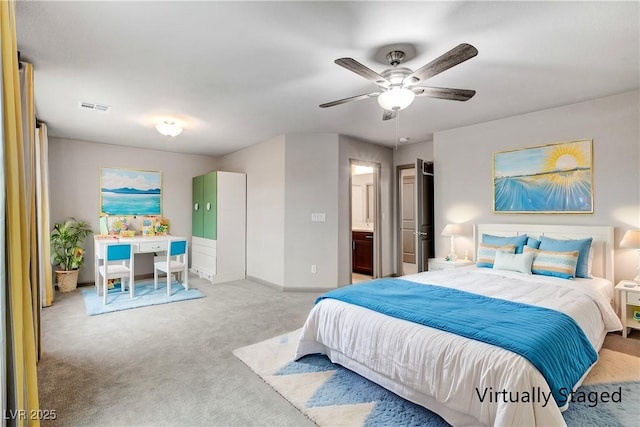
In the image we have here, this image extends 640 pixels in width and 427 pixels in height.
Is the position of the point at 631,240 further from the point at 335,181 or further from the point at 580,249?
the point at 335,181

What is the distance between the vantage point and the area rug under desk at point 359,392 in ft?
6.40

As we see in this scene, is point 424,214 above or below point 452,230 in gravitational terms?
above

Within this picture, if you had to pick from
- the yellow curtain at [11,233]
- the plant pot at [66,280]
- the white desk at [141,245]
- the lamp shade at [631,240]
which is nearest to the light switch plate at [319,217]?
the white desk at [141,245]

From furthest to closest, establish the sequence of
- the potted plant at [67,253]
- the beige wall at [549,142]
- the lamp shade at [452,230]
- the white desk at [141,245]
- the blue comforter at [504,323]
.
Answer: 1. the potted plant at [67,253]
2. the white desk at [141,245]
3. the lamp shade at [452,230]
4. the beige wall at [549,142]
5. the blue comforter at [504,323]

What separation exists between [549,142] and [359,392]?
3.60 metres

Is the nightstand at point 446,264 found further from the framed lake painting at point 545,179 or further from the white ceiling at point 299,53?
the white ceiling at point 299,53

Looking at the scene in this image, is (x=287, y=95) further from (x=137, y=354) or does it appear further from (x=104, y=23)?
(x=137, y=354)

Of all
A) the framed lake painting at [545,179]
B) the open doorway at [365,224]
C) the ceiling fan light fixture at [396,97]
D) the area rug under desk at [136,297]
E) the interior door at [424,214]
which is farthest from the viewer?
the open doorway at [365,224]

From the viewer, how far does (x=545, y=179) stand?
383 centimetres

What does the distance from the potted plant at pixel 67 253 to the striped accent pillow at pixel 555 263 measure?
252 inches

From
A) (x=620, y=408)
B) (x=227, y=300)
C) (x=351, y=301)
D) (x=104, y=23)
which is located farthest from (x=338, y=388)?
(x=104, y=23)

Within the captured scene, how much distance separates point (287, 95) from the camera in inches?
136

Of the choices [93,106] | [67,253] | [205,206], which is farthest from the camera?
[205,206]

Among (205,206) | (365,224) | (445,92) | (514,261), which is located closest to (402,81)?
(445,92)
